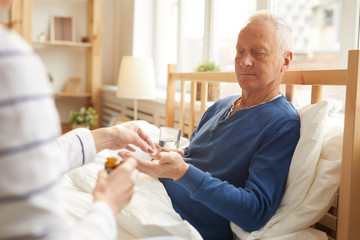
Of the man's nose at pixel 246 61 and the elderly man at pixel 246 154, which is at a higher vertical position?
the man's nose at pixel 246 61

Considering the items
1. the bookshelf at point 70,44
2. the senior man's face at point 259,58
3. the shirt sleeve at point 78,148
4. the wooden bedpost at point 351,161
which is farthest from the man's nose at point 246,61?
the bookshelf at point 70,44

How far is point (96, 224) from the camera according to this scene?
25.2 inches

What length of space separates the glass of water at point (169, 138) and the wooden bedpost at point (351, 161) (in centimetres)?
59

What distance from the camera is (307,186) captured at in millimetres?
1166

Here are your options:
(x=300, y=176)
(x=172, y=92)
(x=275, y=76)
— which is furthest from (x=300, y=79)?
(x=172, y=92)

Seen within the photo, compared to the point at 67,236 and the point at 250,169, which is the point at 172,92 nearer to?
the point at 250,169

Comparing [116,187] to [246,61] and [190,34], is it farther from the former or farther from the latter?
[190,34]

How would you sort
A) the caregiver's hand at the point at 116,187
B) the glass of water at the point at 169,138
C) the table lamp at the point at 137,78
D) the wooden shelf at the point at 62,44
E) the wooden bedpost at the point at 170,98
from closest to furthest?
the caregiver's hand at the point at 116,187 < the glass of water at the point at 169,138 < the wooden bedpost at the point at 170,98 < the table lamp at the point at 137,78 < the wooden shelf at the point at 62,44

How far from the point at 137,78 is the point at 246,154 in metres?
1.83

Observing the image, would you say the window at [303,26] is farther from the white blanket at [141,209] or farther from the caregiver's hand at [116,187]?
the caregiver's hand at [116,187]

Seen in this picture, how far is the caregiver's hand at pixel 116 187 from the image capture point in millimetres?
708

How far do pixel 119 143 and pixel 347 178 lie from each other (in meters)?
0.66

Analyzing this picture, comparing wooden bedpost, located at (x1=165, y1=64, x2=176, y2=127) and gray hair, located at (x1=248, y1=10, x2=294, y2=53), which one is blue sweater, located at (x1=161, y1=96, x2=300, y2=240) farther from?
wooden bedpost, located at (x1=165, y1=64, x2=176, y2=127)

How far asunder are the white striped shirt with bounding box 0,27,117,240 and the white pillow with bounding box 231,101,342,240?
76cm
